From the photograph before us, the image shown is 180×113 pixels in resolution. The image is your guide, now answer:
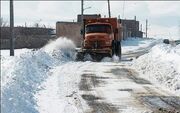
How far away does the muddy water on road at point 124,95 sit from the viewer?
1312cm

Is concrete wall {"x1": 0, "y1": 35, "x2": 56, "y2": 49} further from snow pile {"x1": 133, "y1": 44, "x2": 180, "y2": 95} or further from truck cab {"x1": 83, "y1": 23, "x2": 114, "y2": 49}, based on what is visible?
snow pile {"x1": 133, "y1": 44, "x2": 180, "y2": 95}

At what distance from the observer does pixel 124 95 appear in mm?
15680

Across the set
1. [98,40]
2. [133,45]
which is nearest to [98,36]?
[98,40]

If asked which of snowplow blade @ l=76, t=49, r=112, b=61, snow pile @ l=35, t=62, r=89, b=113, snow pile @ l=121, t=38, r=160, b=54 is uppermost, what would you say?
snowplow blade @ l=76, t=49, r=112, b=61

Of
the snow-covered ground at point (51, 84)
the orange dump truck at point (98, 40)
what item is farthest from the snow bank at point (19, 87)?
the orange dump truck at point (98, 40)

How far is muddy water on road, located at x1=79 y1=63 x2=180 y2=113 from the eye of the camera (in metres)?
13.1

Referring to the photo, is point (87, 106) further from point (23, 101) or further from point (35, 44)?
point (35, 44)

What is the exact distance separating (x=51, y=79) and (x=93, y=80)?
1.71 m

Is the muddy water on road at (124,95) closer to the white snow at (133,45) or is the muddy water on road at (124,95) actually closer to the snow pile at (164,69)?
the snow pile at (164,69)

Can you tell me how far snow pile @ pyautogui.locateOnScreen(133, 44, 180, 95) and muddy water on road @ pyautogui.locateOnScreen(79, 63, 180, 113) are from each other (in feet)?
1.67

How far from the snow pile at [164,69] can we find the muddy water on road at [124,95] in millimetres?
509

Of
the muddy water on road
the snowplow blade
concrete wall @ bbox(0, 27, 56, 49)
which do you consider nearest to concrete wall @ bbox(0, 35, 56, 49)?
concrete wall @ bbox(0, 27, 56, 49)

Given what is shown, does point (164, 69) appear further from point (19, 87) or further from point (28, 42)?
point (28, 42)

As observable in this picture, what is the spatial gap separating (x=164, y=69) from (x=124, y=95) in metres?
4.96
